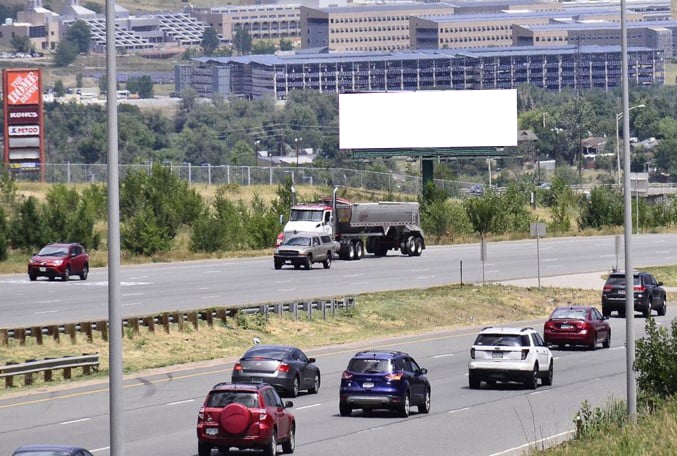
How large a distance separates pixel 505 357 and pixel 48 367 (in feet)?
38.4

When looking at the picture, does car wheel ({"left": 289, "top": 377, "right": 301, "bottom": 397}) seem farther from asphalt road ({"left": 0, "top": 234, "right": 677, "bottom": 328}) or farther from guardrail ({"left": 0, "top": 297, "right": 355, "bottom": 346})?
asphalt road ({"left": 0, "top": 234, "right": 677, "bottom": 328})

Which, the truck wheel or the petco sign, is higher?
the petco sign

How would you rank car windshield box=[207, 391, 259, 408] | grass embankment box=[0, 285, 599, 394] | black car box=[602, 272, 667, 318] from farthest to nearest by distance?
black car box=[602, 272, 667, 318], grass embankment box=[0, 285, 599, 394], car windshield box=[207, 391, 259, 408]

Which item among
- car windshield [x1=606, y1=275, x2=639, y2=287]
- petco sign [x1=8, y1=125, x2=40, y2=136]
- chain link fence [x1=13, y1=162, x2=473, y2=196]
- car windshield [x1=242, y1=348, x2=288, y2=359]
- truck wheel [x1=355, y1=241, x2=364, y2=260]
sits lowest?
car windshield [x1=242, y1=348, x2=288, y2=359]

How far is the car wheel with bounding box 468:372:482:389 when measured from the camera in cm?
3831

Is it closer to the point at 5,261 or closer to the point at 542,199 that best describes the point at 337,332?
the point at 5,261

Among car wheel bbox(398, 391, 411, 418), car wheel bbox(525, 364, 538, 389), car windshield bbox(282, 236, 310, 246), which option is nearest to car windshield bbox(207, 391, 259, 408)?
car wheel bbox(398, 391, 411, 418)

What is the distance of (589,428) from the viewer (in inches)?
982

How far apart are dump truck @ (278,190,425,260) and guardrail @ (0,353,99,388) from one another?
3424cm

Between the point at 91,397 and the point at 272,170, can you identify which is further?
the point at 272,170

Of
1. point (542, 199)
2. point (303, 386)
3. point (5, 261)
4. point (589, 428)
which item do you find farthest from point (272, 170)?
point (589, 428)

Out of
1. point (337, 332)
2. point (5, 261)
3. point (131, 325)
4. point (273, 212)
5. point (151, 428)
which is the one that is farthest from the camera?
point (273, 212)

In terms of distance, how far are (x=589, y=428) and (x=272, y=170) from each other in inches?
3997

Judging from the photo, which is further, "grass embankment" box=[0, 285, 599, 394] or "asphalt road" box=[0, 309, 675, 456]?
"grass embankment" box=[0, 285, 599, 394]
